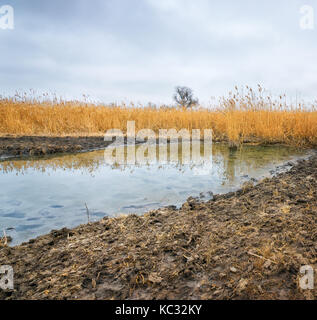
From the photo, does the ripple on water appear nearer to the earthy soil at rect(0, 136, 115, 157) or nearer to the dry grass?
the earthy soil at rect(0, 136, 115, 157)

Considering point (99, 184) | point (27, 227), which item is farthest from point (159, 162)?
point (27, 227)

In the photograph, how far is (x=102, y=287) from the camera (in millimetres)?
1560

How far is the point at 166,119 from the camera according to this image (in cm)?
991

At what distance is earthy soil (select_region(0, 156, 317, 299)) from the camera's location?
1497mm

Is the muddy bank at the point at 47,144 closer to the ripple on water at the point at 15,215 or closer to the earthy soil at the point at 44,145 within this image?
the earthy soil at the point at 44,145

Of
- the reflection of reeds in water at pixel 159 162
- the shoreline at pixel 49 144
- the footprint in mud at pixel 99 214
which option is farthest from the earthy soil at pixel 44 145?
the footprint in mud at pixel 99 214

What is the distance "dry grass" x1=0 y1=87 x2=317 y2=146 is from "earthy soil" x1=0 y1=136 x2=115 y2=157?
3.39 ft

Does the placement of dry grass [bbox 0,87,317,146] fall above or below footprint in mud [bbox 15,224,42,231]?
above

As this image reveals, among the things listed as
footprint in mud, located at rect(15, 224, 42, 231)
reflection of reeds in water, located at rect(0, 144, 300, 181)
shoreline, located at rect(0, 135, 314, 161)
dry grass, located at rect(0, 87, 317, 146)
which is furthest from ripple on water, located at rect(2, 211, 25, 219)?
dry grass, located at rect(0, 87, 317, 146)

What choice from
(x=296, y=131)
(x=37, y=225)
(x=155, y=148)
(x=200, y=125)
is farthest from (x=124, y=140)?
(x=37, y=225)

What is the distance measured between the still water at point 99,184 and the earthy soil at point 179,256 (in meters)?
0.54

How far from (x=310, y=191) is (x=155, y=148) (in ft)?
15.8

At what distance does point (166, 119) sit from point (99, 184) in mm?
6231
